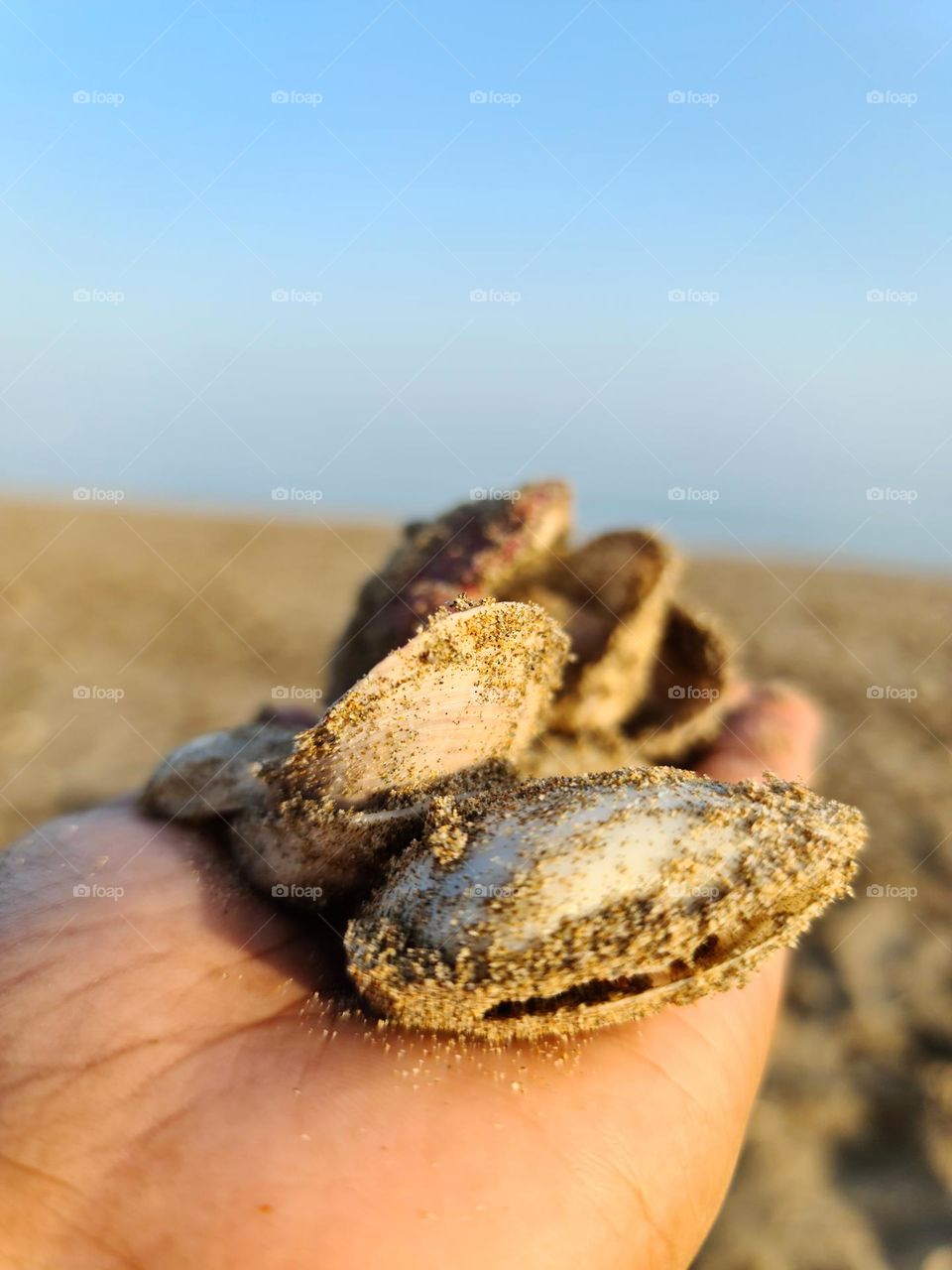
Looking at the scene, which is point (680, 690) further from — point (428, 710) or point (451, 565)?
point (428, 710)

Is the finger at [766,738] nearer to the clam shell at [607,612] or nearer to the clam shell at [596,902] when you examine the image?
the clam shell at [607,612]

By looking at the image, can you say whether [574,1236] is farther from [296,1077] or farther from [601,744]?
[601,744]

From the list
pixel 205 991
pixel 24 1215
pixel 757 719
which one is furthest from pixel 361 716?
pixel 757 719
